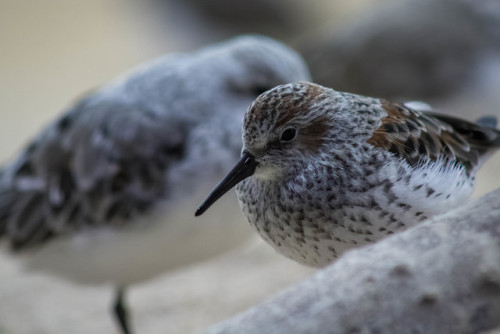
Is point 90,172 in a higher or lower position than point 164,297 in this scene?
higher

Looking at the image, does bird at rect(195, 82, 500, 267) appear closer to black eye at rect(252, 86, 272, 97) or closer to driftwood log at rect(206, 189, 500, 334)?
driftwood log at rect(206, 189, 500, 334)

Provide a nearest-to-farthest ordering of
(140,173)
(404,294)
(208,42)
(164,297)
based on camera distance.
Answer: (404,294), (140,173), (164,297), (208,42)

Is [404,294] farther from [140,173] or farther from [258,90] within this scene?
[258,90]

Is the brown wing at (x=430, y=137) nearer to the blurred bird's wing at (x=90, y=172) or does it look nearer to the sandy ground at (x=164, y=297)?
the blurred bird's wing at (x=90, y=172)

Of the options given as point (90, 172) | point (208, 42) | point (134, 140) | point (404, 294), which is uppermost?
point (404, 294)

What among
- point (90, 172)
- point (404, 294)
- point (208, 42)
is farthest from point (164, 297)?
point (208, 42)

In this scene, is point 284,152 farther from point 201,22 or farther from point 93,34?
point 93,34

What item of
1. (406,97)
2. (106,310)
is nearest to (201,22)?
(406,97)

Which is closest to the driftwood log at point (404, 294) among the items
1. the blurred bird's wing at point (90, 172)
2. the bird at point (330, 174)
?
the bird at point (330, 174)
